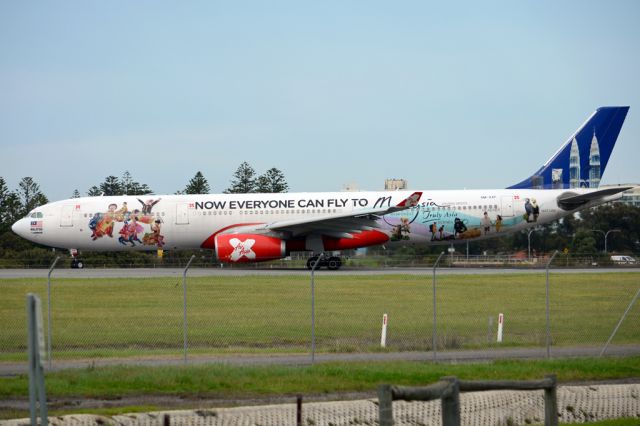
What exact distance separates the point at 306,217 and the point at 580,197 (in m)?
11.2

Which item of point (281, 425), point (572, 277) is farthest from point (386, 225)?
point (281, 425)

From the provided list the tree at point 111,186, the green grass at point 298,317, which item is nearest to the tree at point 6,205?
the tree at point 111,186

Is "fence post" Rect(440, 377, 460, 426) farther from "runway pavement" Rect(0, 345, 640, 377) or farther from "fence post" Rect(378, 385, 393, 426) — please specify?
"runway pavement" Rect(0, 345, 640, 377)

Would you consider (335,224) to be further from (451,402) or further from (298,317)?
(451,402)

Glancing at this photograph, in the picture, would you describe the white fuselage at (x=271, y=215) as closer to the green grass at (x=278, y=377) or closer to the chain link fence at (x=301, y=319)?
the chain link fence at (x=301, y=319)

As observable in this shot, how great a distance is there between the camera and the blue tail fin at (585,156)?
1583 inches

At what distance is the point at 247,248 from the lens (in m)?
35.6

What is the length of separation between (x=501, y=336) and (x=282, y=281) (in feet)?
31.2

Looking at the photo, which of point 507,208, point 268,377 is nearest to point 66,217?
point 507,208

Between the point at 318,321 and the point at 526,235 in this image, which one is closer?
the point at 318,321

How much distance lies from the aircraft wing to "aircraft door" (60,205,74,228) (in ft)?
21.6

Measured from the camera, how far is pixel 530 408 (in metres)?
11.5

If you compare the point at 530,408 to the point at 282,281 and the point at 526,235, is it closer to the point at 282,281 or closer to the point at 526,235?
the point at 282,281

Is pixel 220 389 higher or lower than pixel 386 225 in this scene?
lower
